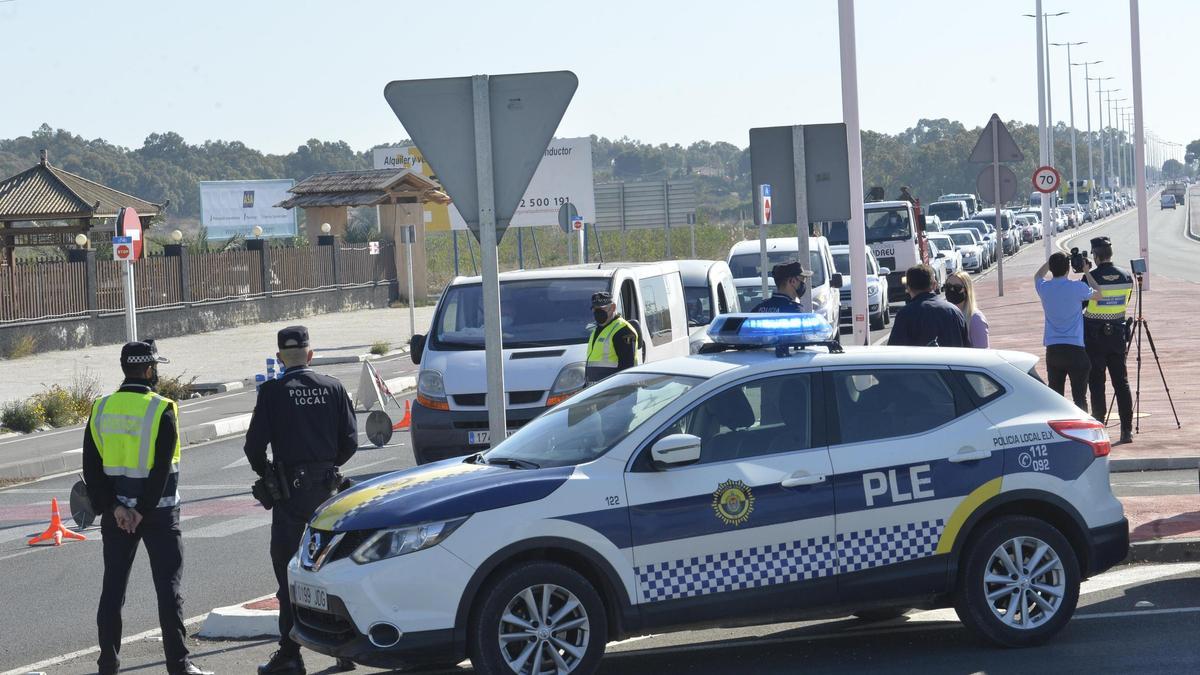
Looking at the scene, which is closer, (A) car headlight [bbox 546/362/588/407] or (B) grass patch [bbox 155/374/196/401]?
(A) car headlight [bbox 546/362/588/407]

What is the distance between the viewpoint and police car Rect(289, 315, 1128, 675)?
6.62 metres

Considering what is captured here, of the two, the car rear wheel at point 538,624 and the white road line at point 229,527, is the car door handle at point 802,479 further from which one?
the white road line at point 229,527

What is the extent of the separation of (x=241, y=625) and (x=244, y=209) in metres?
92.3

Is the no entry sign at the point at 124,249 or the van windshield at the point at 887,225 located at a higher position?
the van windshield at the point at 887,225

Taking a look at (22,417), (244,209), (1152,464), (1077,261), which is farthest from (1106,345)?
(244,209)

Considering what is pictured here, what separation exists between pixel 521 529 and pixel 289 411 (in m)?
1.57

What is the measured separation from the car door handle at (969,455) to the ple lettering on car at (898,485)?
0.53 feet

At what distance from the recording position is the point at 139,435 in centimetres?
753

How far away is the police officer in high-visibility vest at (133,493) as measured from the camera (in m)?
7.50

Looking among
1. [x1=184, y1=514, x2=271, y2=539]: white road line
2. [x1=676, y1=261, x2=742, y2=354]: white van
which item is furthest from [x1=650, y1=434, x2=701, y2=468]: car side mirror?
[x1=676, y1=261, x2=742, y2=354]: white van

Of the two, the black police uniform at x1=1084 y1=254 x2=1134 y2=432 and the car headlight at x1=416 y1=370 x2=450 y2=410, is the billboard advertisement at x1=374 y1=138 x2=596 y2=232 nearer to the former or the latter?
the black police uniform at x1=1084 y1=254 x2=1134 y2=432

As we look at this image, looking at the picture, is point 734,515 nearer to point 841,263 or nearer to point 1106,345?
point 1106,345

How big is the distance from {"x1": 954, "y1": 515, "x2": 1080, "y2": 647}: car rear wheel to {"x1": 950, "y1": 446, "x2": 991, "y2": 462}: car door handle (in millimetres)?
331

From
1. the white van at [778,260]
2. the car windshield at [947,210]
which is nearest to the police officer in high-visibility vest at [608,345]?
the white van at [778,260]
